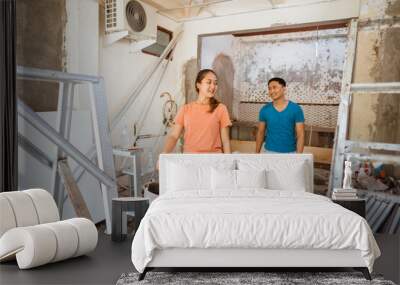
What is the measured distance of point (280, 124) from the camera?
4.85 m

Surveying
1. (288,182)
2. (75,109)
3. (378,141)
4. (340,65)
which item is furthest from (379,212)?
(75,109)

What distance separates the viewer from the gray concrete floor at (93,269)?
327cm

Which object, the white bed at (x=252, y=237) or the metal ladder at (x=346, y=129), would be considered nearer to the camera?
the white bed at (x=252, y=237)

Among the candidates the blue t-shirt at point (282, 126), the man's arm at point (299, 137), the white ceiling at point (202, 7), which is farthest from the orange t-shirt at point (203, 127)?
the white ceiling at point (202, 7)

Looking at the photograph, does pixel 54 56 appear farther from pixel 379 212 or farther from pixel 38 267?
pixel 379 212

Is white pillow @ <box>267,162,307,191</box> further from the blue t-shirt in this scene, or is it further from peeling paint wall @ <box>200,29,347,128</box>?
peeling paint wall @ <box>200,29,347,128</box>

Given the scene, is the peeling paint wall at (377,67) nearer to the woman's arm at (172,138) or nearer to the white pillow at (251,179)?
the white pillow at (251,179)

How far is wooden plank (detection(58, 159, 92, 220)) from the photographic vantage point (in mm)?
4712

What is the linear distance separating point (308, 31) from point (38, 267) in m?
3.35

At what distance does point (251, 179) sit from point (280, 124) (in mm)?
932

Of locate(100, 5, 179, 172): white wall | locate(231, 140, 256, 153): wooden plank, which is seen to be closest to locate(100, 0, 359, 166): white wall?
locate(100, 5, 179, 172): white wall

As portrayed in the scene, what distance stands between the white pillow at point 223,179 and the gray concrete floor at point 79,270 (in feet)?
3.20

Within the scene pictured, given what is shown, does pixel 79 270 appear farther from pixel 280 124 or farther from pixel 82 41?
pixel 280 124

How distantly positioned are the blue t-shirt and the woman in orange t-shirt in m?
0.43
